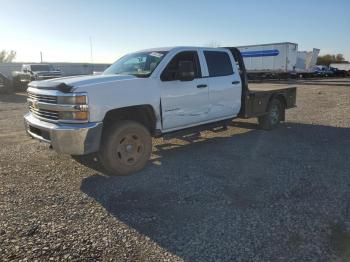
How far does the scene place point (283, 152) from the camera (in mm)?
7004

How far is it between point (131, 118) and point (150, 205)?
185cm

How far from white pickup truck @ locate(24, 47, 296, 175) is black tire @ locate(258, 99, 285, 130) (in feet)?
5.42

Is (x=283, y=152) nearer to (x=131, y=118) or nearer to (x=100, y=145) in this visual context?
(x=131, y=118)

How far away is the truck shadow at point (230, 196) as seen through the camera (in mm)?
3568

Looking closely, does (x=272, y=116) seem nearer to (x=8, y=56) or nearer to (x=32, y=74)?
(x=32, y=74)

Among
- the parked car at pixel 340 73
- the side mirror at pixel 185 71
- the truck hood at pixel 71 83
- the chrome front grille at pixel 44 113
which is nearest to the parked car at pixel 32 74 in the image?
the chrome front grille at pixel 44 113

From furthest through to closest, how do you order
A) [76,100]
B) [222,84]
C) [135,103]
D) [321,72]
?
1. [321,72]
2. [222,84]
3. [135,103]
4. [76,100]

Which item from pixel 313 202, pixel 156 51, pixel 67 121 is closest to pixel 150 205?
pixel 67 121

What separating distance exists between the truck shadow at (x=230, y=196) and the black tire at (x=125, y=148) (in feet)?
0.56

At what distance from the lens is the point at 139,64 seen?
646 cm

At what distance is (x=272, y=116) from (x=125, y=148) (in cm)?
513

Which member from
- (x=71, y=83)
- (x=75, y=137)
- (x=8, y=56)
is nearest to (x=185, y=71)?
(x=71, y=83)

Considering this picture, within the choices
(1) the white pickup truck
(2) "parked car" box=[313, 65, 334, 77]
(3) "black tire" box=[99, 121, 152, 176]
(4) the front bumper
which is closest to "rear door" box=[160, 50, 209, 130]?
(1) the white pickup truck

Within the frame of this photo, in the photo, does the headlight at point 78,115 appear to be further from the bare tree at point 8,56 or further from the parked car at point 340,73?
the bare tree at point 8,56
